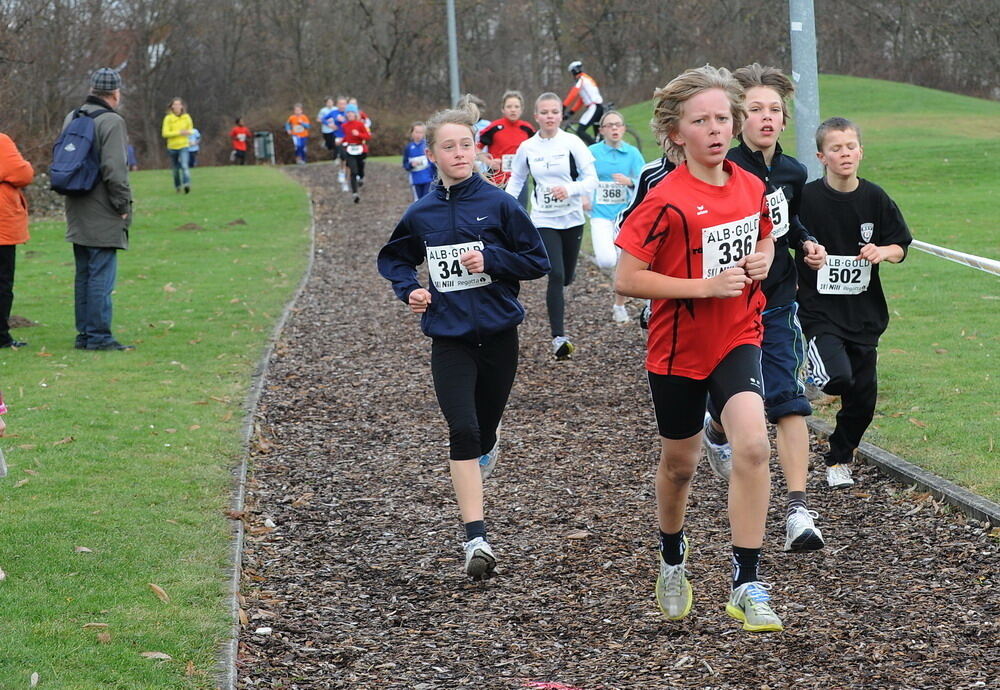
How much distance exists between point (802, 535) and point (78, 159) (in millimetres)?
8001

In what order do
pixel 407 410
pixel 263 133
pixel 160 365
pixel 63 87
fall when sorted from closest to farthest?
1. pixel 407 410
2. pixel 160 365
3. pixel 63 87
4. pixel 263 133

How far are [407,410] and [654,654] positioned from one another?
5.04 metres

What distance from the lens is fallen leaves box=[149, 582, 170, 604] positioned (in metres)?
5.36

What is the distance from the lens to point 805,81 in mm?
10188

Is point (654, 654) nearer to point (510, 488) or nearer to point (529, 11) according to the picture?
point (510, 488)

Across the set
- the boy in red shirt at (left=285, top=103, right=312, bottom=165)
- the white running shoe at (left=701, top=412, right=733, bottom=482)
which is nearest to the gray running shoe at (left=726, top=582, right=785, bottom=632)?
the white running shoe at (left=701, top=412, right=733, bottom=482)

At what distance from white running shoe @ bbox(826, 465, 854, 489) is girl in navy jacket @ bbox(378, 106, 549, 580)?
2.01 meters

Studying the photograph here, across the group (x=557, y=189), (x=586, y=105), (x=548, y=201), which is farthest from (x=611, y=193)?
(x=586, y=105)

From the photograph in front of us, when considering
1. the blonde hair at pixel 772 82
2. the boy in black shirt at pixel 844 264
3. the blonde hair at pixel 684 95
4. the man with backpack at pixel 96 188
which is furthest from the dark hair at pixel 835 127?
the man with backpack at pixel 96 188

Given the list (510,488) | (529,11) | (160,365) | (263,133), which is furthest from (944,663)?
(529,11)

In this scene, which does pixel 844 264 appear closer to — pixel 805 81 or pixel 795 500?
pixel 795 500

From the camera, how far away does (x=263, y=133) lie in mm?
52594

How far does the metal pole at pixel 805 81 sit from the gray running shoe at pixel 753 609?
20.2 feet

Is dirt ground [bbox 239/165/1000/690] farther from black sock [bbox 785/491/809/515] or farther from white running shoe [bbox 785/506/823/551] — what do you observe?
black sock [bbox 785/491/809/515]
